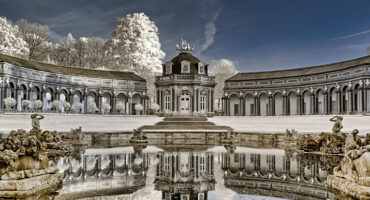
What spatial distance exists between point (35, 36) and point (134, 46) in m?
17.8

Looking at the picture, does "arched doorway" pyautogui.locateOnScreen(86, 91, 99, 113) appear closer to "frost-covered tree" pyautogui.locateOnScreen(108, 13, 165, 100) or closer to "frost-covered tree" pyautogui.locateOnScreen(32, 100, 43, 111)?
"frost-covered tree" pyautogui.locateOnScreen(32, 100, 43, 111)

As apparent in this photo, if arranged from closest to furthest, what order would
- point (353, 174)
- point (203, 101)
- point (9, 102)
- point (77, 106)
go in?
point (353, 174)
point (9, 102)
point (77, 106)
point (203, 101)

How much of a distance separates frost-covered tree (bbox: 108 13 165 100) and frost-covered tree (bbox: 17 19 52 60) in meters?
12.3

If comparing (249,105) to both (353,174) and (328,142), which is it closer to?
(328,142)

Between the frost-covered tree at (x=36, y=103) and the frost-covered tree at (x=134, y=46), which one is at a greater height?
the frost-covered tree at (x=134, y=46)

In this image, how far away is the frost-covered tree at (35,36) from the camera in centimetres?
5950

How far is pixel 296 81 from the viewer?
44438mm

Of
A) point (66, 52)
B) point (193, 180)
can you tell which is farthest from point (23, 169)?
point (66, 52)

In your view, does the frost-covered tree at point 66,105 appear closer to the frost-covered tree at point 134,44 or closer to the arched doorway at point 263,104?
the frost-covered tree at point 134,44

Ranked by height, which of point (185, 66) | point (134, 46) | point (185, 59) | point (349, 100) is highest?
point (134, 46)

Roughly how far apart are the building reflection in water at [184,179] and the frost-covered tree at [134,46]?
51252mm

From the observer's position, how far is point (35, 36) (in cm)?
6028

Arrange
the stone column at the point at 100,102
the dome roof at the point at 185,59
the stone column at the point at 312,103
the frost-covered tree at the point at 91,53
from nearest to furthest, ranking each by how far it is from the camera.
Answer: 1. the stone column at the point at 312,103
2. the stone column at the point at 100,102
3. the dome roof at the point at 185,59
4. the frost-covered tree at the point at 91,53

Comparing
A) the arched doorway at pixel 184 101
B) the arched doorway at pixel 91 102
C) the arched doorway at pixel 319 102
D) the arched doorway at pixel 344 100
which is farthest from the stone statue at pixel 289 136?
the arched doorway at pixel 91 102
